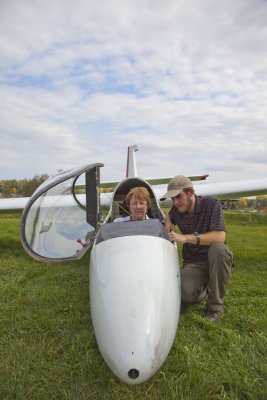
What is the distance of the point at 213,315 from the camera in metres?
3.78

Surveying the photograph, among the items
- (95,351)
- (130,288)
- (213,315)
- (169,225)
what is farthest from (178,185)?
(95,351)

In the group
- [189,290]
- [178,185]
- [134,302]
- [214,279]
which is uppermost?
[178,185]

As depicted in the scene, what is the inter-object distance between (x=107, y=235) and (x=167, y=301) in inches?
36.8

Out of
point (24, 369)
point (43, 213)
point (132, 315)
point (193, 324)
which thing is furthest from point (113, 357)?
point (43, 213)

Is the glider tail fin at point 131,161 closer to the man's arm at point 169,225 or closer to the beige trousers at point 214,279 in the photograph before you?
the man's arm at point 169,225

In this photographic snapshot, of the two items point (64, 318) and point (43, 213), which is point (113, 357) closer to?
point (64, 318)

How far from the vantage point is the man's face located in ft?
12.8

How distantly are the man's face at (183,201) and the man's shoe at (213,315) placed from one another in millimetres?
1234

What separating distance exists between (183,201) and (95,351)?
6.29ft

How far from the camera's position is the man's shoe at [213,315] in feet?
12.2

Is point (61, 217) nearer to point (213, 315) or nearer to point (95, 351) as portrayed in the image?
point (95, 351)

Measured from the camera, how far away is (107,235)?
323 centimetres

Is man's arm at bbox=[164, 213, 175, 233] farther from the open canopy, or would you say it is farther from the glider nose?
the glider nose

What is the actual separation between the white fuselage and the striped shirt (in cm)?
109
